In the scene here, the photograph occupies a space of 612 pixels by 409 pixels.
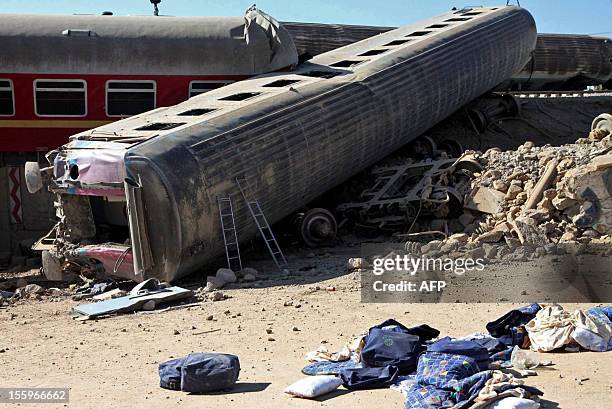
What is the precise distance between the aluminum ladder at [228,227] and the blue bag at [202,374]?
194 inches

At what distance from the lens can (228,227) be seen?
12125mm

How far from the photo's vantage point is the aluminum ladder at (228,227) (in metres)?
12.0

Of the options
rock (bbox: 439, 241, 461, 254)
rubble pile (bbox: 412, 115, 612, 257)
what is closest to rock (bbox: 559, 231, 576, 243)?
rubble pile (bbox: 412, 115, 612, 257)

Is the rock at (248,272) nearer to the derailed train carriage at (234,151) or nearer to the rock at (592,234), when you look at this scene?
the derailed train carriage at (234,151)

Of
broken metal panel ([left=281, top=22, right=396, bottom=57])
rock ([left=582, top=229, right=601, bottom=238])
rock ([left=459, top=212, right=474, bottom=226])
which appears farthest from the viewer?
broken metal panel ([left=281, top=22, right=396, bottom=57])

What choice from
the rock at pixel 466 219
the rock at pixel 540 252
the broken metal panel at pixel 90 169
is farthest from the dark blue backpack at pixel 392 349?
the rock at pixel 466 219

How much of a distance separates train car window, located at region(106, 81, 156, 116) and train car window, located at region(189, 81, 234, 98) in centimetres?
67

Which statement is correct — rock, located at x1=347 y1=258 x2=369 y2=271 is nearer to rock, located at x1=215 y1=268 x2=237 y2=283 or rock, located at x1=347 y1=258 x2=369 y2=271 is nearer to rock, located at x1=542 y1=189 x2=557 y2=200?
rock, located at x1=215 y1=268 x2=237 y2=283

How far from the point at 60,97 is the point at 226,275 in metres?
5.85

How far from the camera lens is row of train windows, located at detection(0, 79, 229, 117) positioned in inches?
615

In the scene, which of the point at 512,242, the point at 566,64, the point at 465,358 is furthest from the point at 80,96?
the point at 566,64

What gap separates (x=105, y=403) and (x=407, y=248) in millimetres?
6307

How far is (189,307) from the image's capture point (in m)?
10.4

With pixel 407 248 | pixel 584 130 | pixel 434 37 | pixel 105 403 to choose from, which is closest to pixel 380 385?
pixel 105 403
